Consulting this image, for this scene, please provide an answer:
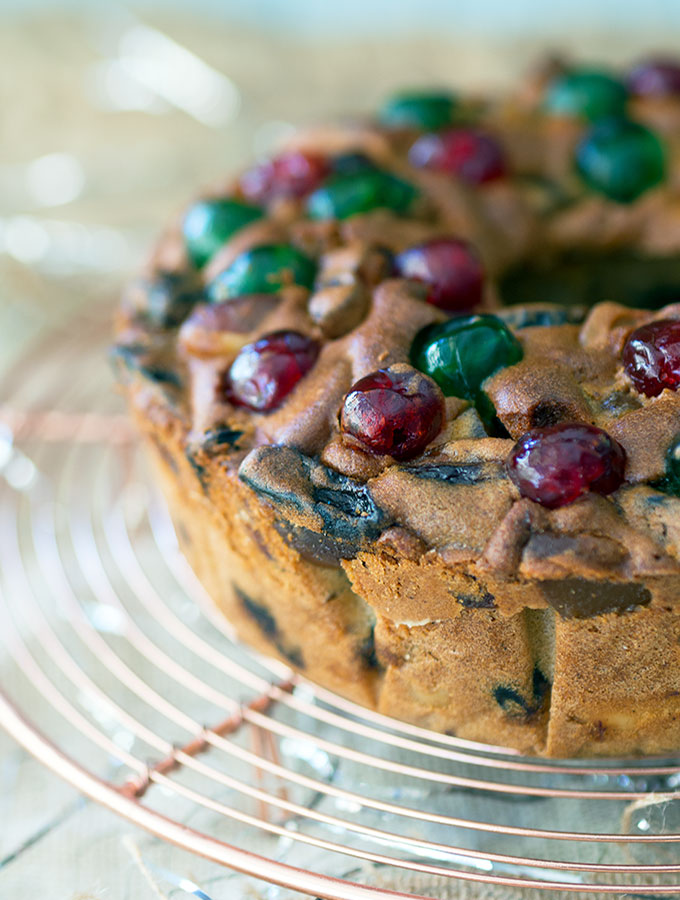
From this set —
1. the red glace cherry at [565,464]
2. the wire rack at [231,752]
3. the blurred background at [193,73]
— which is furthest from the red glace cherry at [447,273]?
the blurred background at [193,73]

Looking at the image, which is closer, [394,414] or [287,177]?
[394,414]

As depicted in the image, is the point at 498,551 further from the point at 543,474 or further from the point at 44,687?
the point at 44,687

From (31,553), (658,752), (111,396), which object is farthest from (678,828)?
(111,396)

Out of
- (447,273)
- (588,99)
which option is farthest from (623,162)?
(447,273)

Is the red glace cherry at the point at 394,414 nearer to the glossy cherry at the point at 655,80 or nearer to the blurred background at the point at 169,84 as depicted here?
the glossy cherry at the point at 655,80

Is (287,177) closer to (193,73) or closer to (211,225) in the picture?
Result: (211,225)
